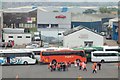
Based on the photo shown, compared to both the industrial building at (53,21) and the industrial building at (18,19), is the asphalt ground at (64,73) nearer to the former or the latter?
the industrial building at (53,21)

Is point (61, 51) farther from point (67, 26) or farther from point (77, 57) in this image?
point (67, 26)

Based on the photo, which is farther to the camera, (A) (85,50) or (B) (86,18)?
(B) (86,18)

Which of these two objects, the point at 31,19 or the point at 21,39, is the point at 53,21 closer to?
the point at 31,19

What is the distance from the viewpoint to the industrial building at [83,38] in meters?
19.2

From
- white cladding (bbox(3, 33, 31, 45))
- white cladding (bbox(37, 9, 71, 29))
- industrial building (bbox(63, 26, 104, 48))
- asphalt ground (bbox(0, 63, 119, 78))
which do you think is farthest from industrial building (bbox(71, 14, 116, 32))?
asphalt ground (bbox(0, 63, 119, 78))

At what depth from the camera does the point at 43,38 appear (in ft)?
74.4

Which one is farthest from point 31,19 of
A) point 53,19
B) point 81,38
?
point 81,38

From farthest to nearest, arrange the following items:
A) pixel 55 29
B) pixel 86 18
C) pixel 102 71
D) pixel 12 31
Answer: pixel 86 18 → pixel 55 29 → pixel 12 31 → pixel 102 71

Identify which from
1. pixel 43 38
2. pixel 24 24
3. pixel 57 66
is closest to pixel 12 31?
pixel 43 38

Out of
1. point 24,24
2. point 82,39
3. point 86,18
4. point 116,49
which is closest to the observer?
point 116,49

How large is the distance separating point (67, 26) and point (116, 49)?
30.6 ft

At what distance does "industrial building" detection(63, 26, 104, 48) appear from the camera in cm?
1919

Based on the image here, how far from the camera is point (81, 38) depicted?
63.7 feet

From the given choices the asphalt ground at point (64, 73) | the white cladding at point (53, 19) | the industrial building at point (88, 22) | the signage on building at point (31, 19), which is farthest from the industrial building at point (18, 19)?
the asphalt ground at point (64, 73)
